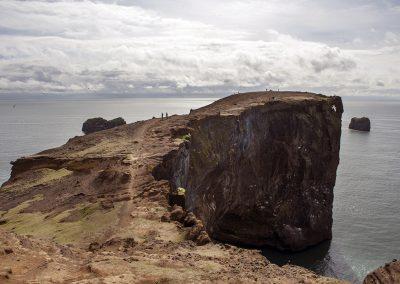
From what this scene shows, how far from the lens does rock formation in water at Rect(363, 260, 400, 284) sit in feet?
62.1

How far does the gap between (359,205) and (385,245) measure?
19.5 metres

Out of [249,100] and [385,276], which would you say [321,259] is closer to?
[249,100]

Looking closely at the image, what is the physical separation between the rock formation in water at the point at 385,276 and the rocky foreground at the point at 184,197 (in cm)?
189

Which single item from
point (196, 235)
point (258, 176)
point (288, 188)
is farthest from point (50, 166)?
point (288, 188)

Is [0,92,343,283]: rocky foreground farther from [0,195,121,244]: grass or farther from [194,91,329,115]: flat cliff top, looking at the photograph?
[194,91,329,115]: flat cliff top

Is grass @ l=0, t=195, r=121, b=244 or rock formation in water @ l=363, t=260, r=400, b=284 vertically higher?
rock formation in water @ l=363, t=260, r=400, b=284

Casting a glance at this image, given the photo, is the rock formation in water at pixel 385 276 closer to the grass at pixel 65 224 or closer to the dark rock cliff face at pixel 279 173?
the grass at pixel 65 224

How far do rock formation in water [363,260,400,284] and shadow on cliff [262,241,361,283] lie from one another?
143ft

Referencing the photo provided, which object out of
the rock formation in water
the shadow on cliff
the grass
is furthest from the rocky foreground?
the rock formation in water

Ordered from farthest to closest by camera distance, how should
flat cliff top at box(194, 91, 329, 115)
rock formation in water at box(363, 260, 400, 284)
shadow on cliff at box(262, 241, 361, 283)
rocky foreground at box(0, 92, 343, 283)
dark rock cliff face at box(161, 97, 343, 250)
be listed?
flat cliff top at box(194, 91, 329, 115) → dark rock cliff face at box(161, 97, 343, 250) → shadow on cliff at box(262, 241, 361, 283) → rocky foreground at box(0, 92, 343, 283) → rock formation in water at box(363, 260, 400, 284)

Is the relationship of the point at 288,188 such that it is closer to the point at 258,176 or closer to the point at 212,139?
the point at 258,176

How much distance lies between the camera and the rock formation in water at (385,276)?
1894cm

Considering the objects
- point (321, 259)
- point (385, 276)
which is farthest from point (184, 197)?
point (321, 259)

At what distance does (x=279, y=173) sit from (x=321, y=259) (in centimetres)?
A: 1659
